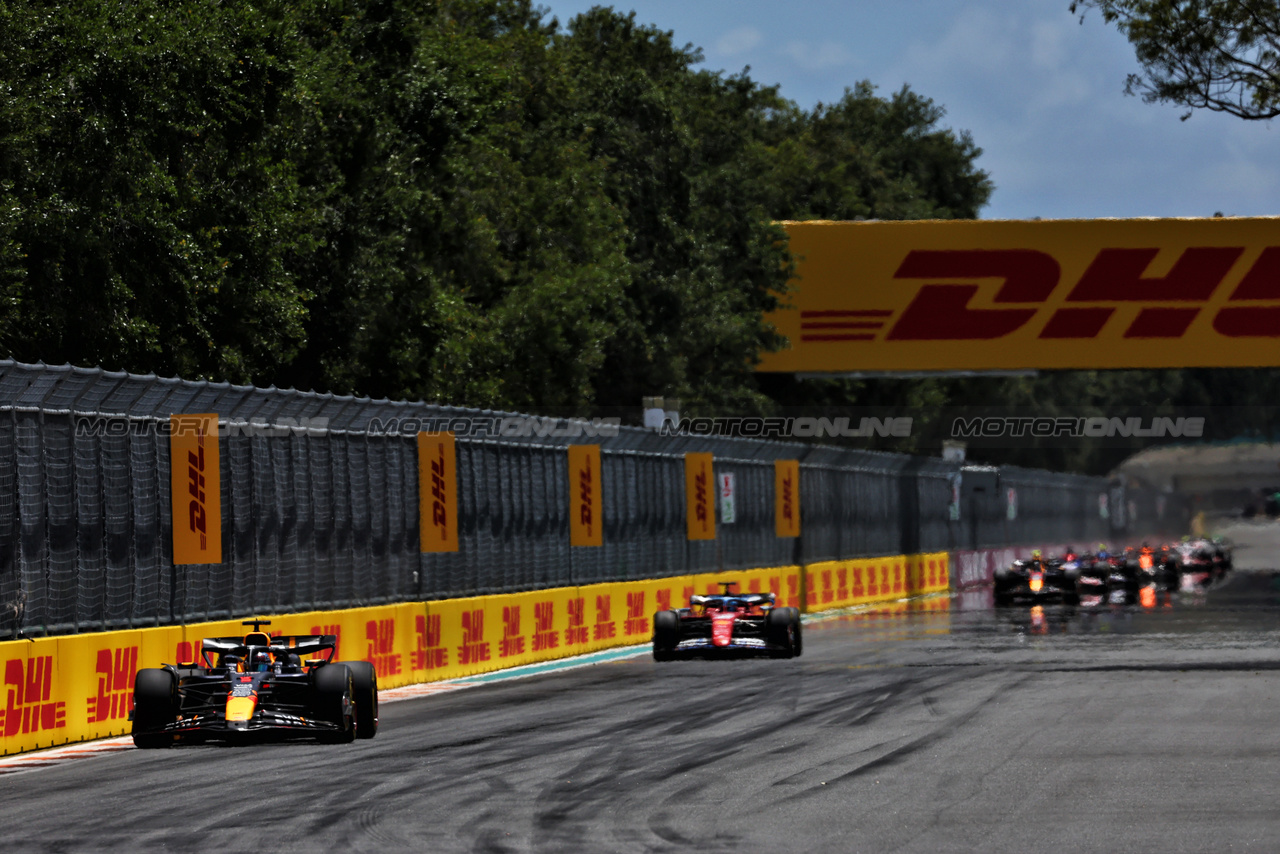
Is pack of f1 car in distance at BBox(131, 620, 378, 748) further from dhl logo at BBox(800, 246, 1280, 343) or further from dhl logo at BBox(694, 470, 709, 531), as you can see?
dhl logo at BBox(800, 246, 1280, 343)

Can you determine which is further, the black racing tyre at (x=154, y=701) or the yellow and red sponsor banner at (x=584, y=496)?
the yellow and red sponsor banner at (x=584, y=496)

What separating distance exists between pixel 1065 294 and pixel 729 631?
21.7 metres

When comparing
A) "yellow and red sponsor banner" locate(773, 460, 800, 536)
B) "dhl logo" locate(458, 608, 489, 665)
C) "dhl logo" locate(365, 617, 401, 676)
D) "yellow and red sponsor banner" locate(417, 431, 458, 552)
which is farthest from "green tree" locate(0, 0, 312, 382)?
"yellow and red sponsor banner" locate(773, 460, 800, 536)

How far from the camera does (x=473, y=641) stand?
23.4 m

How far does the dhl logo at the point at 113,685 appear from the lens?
1561 cm

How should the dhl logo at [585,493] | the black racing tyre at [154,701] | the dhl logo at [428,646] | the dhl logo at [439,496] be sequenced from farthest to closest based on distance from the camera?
the dhl logo at [585,493]
the dhl logo at [439,496]
the dhl logo at [428,646]
the black racing tyre at [154,701]

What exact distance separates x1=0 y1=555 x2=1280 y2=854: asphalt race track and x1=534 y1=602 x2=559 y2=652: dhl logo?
4153 millimetres

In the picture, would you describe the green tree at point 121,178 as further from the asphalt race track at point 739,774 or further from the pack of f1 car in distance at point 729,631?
the asphalt race track at point 739,774

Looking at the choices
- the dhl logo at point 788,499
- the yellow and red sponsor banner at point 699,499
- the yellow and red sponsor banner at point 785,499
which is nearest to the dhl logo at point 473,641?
the yellow and red sponsor banner at point 699,499

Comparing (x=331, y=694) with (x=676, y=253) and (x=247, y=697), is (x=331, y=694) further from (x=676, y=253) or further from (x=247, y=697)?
(x=676, y=253)

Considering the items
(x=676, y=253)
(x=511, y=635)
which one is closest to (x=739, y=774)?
(x=511, y=635)

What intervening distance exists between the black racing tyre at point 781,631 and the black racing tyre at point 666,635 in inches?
44.0

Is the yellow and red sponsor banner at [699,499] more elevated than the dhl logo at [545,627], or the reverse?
the yellow and red sponsor banner at [699,499]

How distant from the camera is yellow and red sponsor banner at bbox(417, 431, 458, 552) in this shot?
74.9 ft
